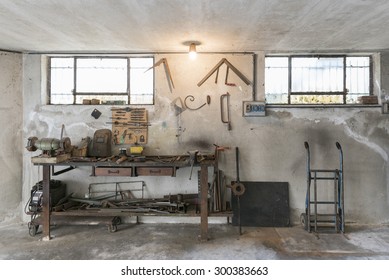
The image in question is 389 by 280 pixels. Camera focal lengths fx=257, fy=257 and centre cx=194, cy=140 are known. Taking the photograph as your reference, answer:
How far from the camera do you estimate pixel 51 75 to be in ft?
13.8

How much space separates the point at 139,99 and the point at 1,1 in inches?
81.8

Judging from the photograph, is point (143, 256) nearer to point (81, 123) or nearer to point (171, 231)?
point (171, 231)

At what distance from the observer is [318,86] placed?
4.18 metres

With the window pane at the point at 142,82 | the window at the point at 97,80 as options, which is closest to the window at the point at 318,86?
the window pane at the point at 142,82

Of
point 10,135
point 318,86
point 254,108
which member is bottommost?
point 10,135

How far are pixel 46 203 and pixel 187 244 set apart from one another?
6.48 feet

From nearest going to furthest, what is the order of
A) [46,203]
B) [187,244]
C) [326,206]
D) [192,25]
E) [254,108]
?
1. [192,25]
2. [187,244]
3. [46,203]
4. [254,108]
5. [326,206]

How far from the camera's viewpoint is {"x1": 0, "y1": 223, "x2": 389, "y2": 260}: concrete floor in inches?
120

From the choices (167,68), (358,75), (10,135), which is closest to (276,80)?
(358,75)

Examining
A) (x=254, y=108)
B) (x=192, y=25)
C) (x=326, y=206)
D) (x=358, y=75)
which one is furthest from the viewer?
(x=358, y=75)

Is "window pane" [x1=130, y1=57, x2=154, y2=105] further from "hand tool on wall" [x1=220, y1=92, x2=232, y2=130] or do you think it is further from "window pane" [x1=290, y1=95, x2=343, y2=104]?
"window pane" [x1=290, y1=95, x2=343, y2=104]

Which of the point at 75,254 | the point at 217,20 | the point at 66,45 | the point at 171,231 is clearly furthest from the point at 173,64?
the point at 75,254

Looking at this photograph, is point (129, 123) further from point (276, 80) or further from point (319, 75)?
point (319, 75)

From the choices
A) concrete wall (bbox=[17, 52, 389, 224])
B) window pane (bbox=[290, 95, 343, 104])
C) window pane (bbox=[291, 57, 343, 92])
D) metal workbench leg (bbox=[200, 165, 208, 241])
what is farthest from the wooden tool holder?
window pane (bbox=[291, 57, 343, 92])
